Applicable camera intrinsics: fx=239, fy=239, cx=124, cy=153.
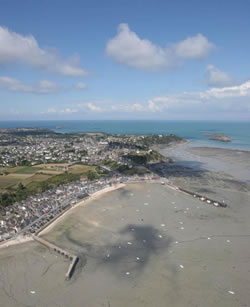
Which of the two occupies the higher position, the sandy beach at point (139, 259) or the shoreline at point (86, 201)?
the shoreline at point (86, 201)

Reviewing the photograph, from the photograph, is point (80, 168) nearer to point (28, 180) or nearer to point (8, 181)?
point (28, 180)

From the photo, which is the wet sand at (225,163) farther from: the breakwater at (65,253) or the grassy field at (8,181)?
the grassy field at (8,181)

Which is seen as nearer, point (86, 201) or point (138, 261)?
point (138, 261)

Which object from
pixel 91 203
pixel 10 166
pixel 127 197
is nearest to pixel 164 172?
pixel 127 197

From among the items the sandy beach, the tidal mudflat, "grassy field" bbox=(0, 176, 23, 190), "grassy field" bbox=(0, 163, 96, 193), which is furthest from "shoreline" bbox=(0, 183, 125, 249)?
"grassy field" bbox=(0, 176, 23, 190)

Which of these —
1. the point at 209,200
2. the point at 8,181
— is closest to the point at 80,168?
the point at 8,181

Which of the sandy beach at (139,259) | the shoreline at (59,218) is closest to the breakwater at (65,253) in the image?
the sandy beach at (139,259)
